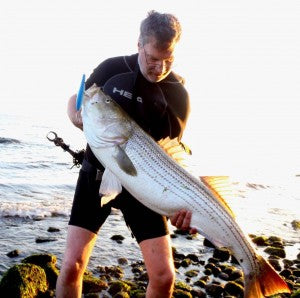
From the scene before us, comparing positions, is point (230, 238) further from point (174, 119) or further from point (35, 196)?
point (35, 196)

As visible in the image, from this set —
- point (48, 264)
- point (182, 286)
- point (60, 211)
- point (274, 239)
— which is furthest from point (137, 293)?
point (60, 211)

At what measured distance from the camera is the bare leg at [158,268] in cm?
432

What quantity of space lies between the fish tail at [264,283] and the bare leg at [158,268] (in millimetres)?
824

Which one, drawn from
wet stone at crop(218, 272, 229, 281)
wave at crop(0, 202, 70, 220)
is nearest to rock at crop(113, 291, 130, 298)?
wet stone at crop(218, 272, 229, 281)

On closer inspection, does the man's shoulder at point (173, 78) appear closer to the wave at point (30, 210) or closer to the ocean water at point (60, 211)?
the ocean water at point (60, 211)

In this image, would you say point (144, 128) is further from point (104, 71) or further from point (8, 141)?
point (8, 141)

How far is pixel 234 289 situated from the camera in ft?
24.0

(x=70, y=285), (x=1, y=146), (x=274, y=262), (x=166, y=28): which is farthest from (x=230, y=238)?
(x=1, y=146)

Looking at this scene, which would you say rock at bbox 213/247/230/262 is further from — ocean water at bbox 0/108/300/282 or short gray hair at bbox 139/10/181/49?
short gray hair at bbox 139/10/181/49

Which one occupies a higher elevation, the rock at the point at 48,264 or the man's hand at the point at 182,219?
the man's hand at the point at 182,219

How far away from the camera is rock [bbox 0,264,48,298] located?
5938 mm

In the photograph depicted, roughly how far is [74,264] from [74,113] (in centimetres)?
166

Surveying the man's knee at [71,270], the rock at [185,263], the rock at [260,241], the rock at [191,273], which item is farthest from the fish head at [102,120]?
the rock at [260,241]

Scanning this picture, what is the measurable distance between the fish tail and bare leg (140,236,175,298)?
82cm
